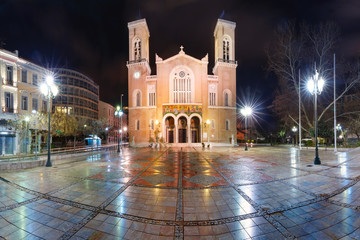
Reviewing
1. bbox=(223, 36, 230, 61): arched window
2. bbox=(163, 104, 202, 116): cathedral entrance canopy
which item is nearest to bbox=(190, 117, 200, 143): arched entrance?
bbox=(163, 104, 202, 116): cathedral entrance canopy

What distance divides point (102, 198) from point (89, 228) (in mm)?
1539

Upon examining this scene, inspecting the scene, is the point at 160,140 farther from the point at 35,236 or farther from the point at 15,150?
the point at 35,236

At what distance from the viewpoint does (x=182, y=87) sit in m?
32.9

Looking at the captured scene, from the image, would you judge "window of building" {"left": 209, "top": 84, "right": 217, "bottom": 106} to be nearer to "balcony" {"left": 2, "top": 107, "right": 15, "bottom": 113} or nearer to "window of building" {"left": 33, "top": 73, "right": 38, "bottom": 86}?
"window of building" {"left": 33, "top": 73, "right": 38, "bottom": 86}

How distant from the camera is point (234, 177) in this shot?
7.29 meters

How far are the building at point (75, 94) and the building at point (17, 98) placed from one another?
24.8 meters

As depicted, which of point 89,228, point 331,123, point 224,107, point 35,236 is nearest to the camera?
point 35,236

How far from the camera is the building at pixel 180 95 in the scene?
3125 centimetres

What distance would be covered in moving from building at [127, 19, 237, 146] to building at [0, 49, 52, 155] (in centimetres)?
1445

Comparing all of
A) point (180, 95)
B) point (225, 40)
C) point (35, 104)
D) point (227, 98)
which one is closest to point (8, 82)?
point (35, 104)

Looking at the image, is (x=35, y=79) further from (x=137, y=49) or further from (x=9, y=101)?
(x=137, y=49)

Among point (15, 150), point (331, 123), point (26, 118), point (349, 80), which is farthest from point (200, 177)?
point (331, 123)

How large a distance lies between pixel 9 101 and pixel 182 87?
25.2 metres

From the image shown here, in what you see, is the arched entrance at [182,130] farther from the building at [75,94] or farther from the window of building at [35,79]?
the building at [75,94]
